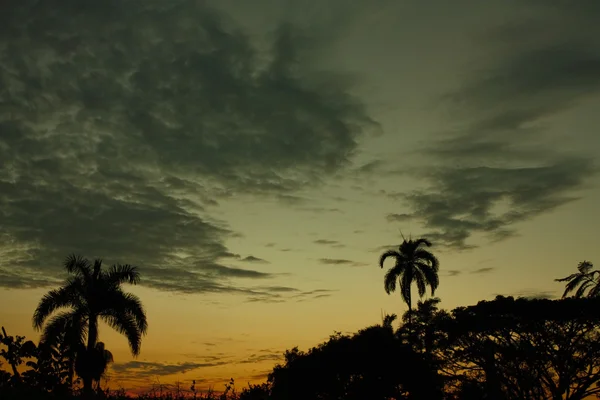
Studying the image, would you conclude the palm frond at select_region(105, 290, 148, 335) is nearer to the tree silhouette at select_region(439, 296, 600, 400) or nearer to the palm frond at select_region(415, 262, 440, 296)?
the tree silhouette at select_region(439, 296, 600, 400)

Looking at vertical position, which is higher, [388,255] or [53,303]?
[388,255]

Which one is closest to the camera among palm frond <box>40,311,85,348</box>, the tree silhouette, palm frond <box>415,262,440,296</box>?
palm frond <box>40,311,85,348</box>

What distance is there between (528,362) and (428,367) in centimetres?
768

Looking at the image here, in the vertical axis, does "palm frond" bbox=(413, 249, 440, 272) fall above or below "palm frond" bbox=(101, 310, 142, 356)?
above

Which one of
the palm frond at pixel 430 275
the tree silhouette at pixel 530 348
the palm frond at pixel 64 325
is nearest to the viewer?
the palm frond at pixel 64 325

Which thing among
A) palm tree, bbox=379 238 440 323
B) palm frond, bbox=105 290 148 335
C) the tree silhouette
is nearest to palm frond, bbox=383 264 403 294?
palm tree, bbox=379 238 440 323

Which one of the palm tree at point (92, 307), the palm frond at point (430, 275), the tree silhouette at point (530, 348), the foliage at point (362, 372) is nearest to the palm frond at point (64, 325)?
the palm tree at point (92, 307)

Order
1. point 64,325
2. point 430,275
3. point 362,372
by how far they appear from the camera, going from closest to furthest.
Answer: point 64,325
point 362,372
point 430,275

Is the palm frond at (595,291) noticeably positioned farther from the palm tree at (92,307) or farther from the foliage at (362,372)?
the palm tree at (92,307)

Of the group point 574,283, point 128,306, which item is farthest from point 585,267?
point 128,306

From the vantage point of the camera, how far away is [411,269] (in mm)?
62125

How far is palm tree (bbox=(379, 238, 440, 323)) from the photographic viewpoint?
6122 cm

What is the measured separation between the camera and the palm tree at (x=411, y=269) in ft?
201

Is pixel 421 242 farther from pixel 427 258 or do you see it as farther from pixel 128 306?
pixel 128 306
